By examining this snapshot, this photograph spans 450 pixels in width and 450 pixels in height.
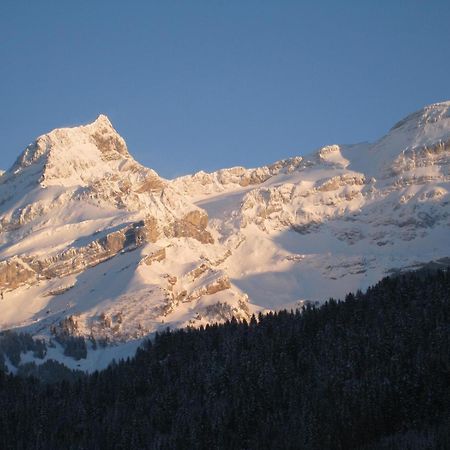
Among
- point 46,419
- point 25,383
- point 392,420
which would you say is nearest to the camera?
point 392,420

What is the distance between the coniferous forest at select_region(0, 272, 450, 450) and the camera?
143 meters

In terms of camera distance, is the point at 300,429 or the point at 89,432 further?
the point at 89,432

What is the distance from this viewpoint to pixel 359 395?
146750 millimetres

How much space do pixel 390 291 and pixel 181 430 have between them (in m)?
54.1

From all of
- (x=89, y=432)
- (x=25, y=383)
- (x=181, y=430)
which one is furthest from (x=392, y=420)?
(x=25, y=383)

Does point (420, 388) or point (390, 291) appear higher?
point (390, 291)

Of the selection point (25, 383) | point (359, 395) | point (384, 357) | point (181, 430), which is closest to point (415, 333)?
point (384, 357)

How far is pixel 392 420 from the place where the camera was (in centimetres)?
14200

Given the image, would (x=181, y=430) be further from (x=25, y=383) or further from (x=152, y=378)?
(x=25, y=383)

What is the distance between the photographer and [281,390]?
523 feet

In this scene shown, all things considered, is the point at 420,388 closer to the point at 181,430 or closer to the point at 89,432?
the point at 181,430

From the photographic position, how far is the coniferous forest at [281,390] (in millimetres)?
142750

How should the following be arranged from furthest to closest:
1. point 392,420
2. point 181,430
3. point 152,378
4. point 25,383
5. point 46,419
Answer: point 25,383 → point 152,378 → point 46,419 → point 181,430 → point 392,420

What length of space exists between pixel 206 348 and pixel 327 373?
37.3 metres
